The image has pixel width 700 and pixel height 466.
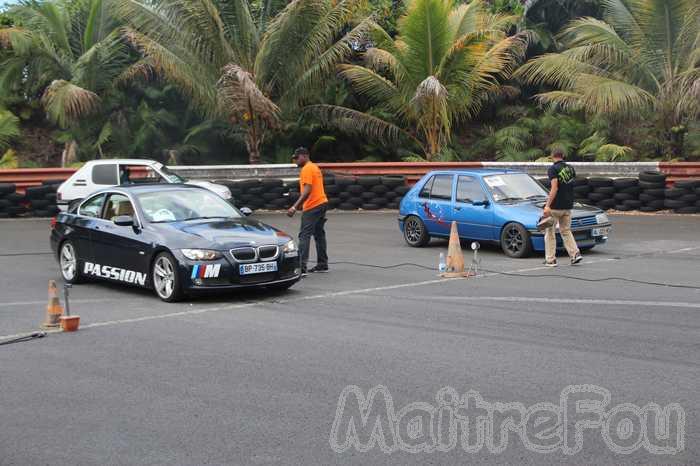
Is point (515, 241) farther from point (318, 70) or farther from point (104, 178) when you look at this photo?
point (318, 70)

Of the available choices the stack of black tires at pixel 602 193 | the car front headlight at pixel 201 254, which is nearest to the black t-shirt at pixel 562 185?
the car front headlight at pixel 201 254

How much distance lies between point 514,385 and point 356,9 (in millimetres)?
23404

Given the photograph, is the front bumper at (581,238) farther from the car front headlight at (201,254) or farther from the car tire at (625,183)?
the car tire at (625,183)

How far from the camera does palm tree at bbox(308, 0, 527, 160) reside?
2619 cm

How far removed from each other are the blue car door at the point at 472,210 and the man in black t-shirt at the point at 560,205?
5.29ft

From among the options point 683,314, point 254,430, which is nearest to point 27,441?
point 254,430

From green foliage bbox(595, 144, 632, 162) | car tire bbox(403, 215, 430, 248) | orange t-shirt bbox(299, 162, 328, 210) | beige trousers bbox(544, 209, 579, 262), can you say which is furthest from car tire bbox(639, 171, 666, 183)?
orange t-shirt bbox(299, 162, 328, 210)

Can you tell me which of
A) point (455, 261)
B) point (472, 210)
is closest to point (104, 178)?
point (472, 210)

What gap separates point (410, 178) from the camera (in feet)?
80.8

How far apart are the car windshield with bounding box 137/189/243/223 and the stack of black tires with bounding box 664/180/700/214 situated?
496 inches

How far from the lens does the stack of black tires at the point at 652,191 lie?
21438mm

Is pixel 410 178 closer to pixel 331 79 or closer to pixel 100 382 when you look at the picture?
pixel 331 79

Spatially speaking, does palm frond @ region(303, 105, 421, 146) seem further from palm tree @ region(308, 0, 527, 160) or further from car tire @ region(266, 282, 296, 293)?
car tire @ region(266, 282, 296, 293)

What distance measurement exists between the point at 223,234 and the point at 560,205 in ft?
17.5
